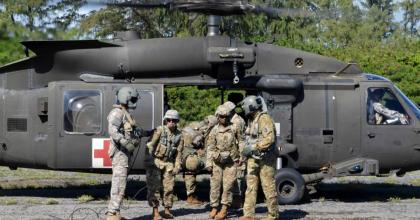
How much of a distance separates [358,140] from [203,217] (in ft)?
10.5

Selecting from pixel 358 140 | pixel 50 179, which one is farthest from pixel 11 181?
pixel 358 140

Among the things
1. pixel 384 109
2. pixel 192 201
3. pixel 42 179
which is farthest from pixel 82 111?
pixel 384 109

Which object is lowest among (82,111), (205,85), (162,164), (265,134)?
(162,164)

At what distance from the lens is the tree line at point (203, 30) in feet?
21.5

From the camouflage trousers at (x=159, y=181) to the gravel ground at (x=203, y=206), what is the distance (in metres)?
0.51

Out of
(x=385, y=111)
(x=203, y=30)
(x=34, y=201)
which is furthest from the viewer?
(x=203, y=30)

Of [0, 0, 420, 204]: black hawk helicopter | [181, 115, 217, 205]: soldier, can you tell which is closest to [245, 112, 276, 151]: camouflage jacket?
[181, 115, 217, 205]: soldier

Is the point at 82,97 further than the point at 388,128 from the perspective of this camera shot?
No

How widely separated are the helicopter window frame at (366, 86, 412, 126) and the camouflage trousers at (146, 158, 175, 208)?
3.81 m

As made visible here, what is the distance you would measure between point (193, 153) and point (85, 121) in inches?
70.9

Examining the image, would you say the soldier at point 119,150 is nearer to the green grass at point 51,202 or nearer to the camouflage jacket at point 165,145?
the camouflage jacket at point 165,145

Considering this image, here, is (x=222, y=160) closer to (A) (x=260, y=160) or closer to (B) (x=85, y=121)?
(A) (x=260, y=160)

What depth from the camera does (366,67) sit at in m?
21.7

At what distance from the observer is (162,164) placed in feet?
32.2
